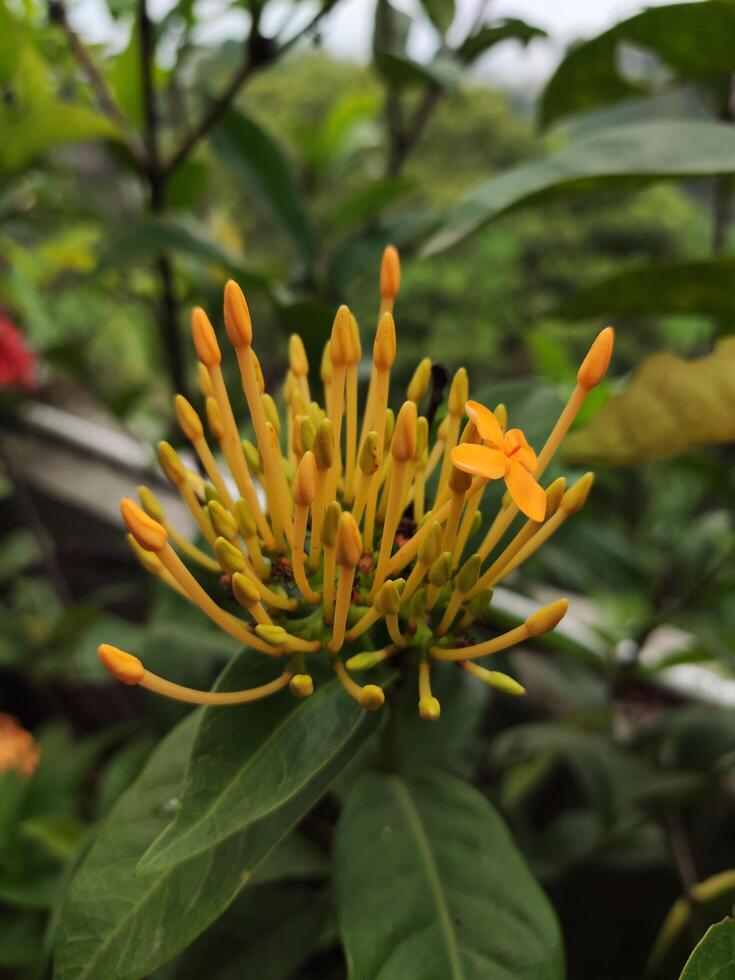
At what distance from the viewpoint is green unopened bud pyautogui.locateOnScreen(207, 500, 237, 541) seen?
287 mm

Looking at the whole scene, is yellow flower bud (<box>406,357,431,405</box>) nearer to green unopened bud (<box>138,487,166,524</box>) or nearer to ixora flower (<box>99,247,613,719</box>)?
ixora flower (<box>99,247,613,719</box>)

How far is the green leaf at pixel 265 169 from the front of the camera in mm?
618

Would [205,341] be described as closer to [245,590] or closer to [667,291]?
[245,590]

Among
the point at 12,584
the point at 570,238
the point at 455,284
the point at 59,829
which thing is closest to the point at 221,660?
the point at 59,829

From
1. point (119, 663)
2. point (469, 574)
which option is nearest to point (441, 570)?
point (469, 574)

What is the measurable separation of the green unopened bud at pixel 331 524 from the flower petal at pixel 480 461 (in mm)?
43

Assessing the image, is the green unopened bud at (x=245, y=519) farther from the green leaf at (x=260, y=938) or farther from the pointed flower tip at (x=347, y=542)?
the green leaf at (x=260, y=938)

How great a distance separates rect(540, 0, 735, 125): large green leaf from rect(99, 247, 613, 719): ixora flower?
21 cm

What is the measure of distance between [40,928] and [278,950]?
0.71 feet

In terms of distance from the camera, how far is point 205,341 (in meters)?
0.30

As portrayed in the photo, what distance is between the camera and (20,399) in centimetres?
105

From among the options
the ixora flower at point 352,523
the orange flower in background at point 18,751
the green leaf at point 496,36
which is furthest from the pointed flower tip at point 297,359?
the orange flower in background at point 18,751

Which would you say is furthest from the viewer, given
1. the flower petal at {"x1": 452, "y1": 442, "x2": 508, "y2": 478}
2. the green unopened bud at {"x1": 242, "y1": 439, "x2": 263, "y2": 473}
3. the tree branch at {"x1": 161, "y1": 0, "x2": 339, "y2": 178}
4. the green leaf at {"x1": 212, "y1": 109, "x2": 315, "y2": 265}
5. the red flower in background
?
the red flower in background

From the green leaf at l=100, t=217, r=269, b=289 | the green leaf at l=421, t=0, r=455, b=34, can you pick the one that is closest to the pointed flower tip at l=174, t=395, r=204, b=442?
the green leaf at l=100, t=217, r=269, b=289
